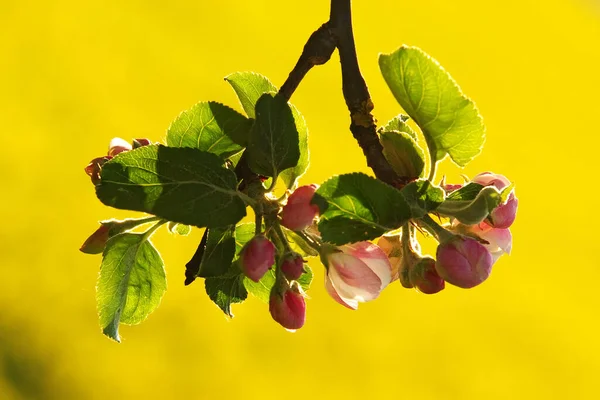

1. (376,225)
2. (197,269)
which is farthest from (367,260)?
(197,269)

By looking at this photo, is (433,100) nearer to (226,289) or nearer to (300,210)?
(300,210)

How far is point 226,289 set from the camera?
0.64m

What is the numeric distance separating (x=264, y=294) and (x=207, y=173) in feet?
0.65

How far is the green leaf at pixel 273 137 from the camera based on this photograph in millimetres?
528

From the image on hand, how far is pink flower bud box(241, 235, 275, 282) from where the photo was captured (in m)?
0.49

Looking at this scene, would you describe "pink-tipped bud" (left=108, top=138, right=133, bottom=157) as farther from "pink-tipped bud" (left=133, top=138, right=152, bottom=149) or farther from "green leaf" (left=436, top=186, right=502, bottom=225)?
"green leaf" (left=436, top=186, right=502, bottom=225)

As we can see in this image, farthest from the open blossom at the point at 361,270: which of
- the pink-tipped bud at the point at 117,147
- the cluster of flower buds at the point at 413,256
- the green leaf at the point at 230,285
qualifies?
the pink-tipped bud at the point at 117,147

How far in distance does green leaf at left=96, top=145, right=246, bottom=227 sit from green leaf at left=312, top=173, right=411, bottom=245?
0.24 feet

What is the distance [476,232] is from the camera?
1.82 ft

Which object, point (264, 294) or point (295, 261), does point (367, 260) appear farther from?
point (264, 294)

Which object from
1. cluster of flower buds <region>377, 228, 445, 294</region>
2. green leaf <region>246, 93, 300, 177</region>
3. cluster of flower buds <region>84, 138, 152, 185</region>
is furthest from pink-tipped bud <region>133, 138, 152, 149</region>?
cluster of flower buds <region>377, 228, 445, 294</region>

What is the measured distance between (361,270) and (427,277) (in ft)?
0.17

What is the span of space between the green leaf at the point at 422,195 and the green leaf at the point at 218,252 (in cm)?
16

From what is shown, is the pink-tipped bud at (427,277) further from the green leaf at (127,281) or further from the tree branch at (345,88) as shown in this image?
the green leaf at (127,281)
